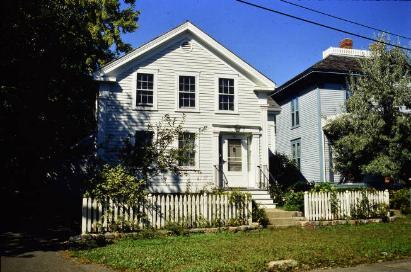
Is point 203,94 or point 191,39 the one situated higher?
point 191,39

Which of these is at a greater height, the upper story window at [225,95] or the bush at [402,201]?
the upper story window at [225,95]

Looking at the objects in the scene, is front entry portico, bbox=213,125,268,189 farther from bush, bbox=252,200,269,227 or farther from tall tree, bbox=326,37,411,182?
tall tree, bbox=326,37,411,182

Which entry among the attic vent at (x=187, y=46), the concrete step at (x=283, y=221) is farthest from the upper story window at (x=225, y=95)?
the concrete step at (x=283, y=221)

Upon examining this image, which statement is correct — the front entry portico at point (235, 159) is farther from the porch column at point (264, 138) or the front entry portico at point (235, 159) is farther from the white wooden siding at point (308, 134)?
the white wooden siding at point (308, 134)

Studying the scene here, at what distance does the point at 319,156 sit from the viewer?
2134cm

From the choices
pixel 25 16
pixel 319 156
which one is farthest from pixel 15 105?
pixel 319 156

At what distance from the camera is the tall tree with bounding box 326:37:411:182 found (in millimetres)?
18672

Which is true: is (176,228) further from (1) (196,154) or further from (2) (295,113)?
(2) (295,113)

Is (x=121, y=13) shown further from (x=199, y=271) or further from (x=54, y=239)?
(x=199, y=271)

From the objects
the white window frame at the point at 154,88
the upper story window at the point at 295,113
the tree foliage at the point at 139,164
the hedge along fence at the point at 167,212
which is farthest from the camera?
the upper story window at the point at 295,113

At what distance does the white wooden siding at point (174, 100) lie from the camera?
17234 mm

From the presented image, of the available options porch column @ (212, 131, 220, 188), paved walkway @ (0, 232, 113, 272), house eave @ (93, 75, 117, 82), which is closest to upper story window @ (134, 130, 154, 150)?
house eave @ (93, 75, 117, 82)

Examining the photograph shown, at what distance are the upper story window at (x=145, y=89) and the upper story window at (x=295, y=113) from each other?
1045 centimetres

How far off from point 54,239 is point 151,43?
9.84 metres
